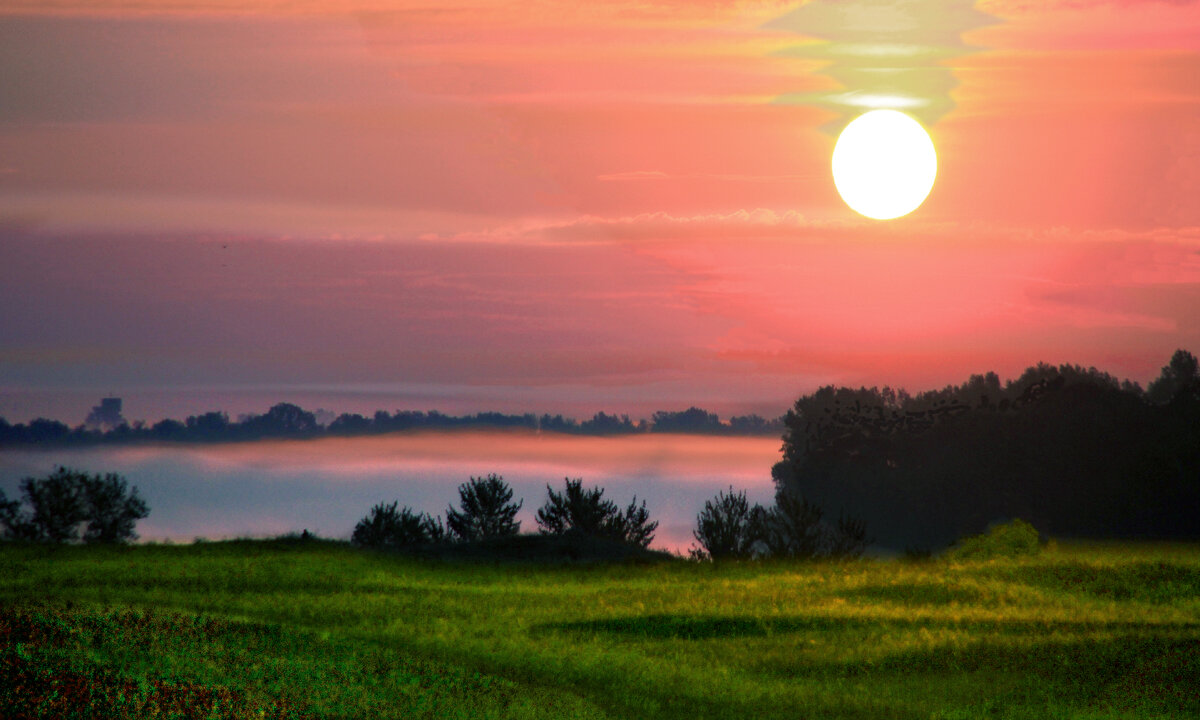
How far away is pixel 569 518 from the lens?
3788 centimetres

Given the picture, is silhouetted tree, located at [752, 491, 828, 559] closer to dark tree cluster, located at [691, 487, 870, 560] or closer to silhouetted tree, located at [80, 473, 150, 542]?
dark tree cluster, located at [691, 487, 870, 560]

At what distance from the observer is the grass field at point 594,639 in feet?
39.2

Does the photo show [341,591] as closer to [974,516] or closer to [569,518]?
[569,518]

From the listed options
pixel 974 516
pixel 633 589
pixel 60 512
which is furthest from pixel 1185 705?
pixel 974 516

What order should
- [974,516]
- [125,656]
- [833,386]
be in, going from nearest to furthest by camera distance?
[125,656] → [974,516] → [833,386]

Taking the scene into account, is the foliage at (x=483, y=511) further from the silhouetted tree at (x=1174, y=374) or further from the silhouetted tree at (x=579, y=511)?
the silhouetted tree at (x=1174, y=374)

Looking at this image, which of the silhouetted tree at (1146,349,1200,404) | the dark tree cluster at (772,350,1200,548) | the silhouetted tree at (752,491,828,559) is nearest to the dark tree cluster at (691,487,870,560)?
the silhouetted tree at (752,491,828,559)

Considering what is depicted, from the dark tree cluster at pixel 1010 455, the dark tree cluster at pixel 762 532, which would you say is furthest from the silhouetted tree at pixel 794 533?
the dark tree cluster at pixel 1010 455

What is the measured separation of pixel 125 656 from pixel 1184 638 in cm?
1478

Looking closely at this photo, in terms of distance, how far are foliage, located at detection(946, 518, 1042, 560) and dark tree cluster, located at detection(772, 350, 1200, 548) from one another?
22.2 m

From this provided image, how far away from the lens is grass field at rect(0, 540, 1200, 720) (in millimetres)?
11961

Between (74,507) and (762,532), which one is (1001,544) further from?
(74,507)

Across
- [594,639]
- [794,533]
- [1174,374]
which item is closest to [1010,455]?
[1174,374]

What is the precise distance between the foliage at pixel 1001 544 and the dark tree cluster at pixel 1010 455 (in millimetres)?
22217
